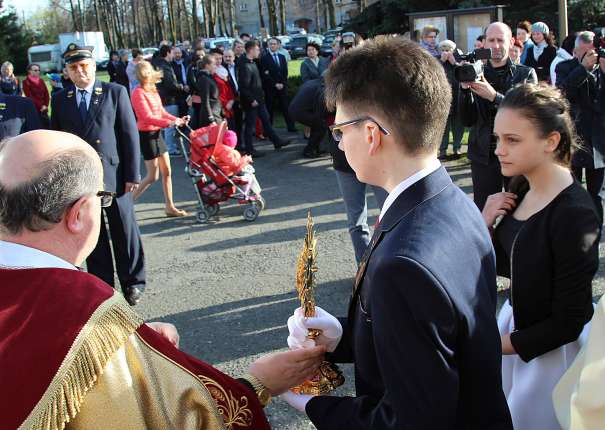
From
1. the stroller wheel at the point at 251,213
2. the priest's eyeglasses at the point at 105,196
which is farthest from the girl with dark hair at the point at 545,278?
the stroller wheel at the point at 251,213

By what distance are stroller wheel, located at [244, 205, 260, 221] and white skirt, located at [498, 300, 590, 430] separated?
17.1 ft

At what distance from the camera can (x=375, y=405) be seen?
170 cm

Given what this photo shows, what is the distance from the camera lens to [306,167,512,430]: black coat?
1.48m

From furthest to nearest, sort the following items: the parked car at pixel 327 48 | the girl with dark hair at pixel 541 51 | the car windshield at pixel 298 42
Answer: the car windshield at pixel 298 42
the parked car at pixel 327 48
the girl with dark hair at pixel 541 51

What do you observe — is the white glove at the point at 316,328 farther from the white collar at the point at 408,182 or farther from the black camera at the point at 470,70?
the black camera at the point at 470,70

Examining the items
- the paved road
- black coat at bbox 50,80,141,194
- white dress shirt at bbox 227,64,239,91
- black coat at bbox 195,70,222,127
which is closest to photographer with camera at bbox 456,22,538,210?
the paved road

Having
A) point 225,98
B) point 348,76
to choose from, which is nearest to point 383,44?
point 348,76

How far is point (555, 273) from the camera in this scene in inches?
96.3

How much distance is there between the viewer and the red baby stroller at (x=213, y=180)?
757 centimetres

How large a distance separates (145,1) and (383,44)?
2264 inches

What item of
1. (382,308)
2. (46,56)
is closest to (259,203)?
(382,308)

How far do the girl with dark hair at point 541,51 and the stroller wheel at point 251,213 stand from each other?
637cm

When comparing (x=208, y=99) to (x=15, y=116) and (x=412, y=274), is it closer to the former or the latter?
(x=15, y=116)

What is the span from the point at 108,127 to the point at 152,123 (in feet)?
8.47
